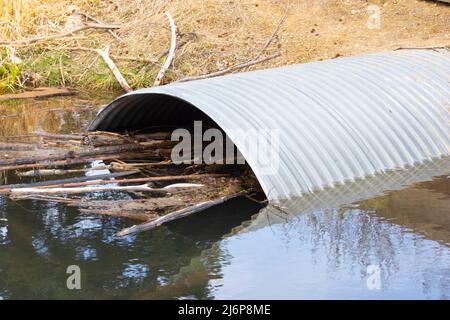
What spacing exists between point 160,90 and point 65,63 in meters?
5.72

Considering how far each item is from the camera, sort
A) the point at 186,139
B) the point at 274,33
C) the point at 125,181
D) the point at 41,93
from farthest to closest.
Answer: the point at 274,33 < the point at 41,93 < the point at 186,139 < the point at 125,181

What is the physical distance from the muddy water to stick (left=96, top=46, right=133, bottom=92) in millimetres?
4267

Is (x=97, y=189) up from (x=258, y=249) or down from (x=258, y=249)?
up

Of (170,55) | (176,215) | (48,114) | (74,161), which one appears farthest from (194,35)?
(176,215)

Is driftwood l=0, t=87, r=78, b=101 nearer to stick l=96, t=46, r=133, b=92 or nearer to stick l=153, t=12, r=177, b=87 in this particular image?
stick l=96, t=46, r=133, b=92

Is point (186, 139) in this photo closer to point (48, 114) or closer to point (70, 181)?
point (70, 181)

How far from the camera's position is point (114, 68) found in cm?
1148

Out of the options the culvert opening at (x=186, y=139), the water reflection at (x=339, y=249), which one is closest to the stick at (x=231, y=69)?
the culvert opening at (x=186, y=139)

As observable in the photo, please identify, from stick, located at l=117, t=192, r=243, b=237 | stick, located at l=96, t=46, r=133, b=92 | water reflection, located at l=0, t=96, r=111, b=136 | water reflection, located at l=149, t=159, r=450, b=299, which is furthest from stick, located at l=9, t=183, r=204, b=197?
stick, located at l=96, t=46, r=133, b=92

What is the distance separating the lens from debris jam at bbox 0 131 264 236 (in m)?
6.61

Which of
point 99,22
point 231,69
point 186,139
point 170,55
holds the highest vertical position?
point 99,22

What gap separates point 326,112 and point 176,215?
187 centimetres

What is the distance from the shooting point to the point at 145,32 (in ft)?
41.5
